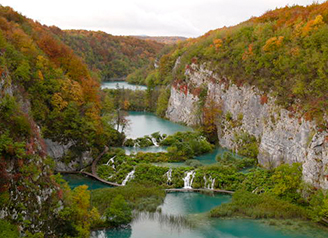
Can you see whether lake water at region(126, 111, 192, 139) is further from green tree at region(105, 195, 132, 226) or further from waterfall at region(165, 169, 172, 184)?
green tree at region(105, 195, 132, 226)

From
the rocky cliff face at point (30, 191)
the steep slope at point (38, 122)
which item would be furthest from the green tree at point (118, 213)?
the rocky cliff face at point (30, 191)

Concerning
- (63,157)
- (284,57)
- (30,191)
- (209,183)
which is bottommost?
(209,183)

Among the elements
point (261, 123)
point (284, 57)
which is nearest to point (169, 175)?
point (261, 123)

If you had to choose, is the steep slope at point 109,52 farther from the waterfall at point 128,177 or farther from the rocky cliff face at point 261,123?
the waterfall at point 128,177

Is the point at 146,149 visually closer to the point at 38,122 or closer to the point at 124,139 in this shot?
the point at 124,139

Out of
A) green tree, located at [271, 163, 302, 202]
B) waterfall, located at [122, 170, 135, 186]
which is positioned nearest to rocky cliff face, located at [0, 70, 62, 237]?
waterfall, located at [122, 170, 135, 186]
